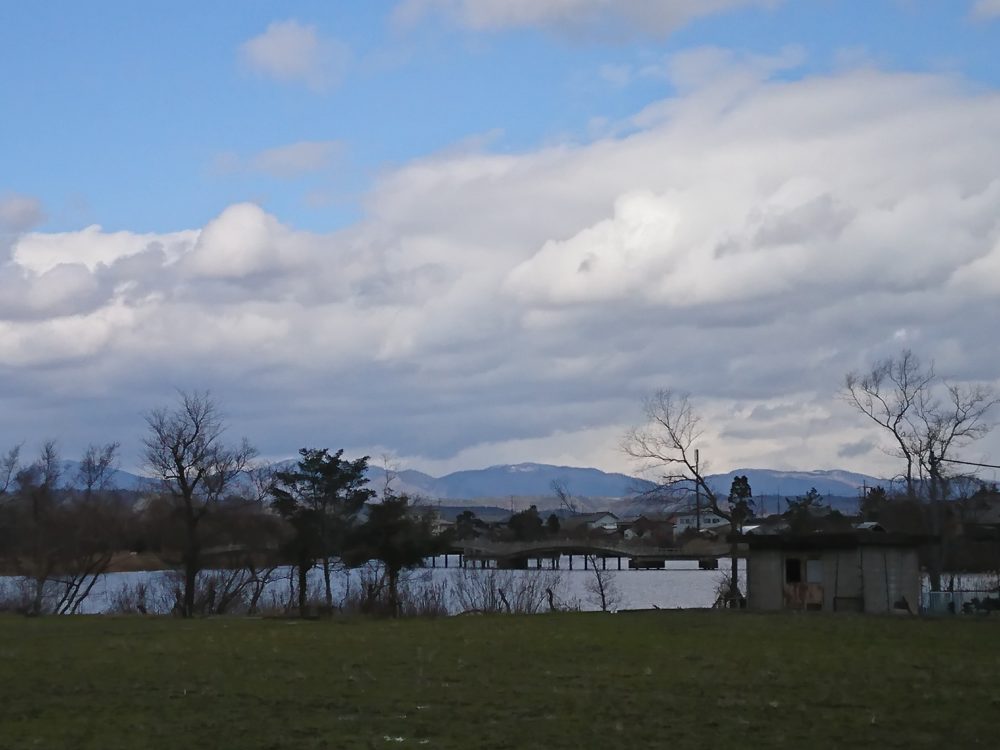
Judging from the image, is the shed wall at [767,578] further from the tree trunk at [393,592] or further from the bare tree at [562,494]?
the bare tree at [562,494]

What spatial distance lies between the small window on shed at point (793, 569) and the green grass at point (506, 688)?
420 inches

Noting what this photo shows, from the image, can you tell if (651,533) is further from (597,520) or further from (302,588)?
(302,588)

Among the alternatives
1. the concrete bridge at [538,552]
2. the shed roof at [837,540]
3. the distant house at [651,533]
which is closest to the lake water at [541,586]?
the concrete bridge at [538,552]

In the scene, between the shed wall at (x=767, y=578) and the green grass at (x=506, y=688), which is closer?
the green grass at (x=506, y=688)

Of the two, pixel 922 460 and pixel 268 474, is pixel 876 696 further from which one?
pixel 268 474

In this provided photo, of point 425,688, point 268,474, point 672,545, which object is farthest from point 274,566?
point 672,545

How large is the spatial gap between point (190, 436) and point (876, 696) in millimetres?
40911

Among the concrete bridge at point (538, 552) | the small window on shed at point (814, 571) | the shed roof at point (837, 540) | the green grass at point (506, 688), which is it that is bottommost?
the concrete bridge at point (538, 552)

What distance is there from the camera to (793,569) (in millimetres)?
38969

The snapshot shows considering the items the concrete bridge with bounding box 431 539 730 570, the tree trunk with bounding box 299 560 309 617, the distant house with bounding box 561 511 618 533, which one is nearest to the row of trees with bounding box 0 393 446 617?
the tree trunk with bounding box 299 560 309 617

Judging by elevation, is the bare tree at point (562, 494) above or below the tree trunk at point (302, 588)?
above

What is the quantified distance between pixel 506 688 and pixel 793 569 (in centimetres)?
2409

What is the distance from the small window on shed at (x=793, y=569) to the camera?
38875 millimetres

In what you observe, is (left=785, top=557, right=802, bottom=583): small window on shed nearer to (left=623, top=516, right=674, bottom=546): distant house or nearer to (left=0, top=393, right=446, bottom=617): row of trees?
(left=0, top=393, right=446, bottom=617): row of trees
